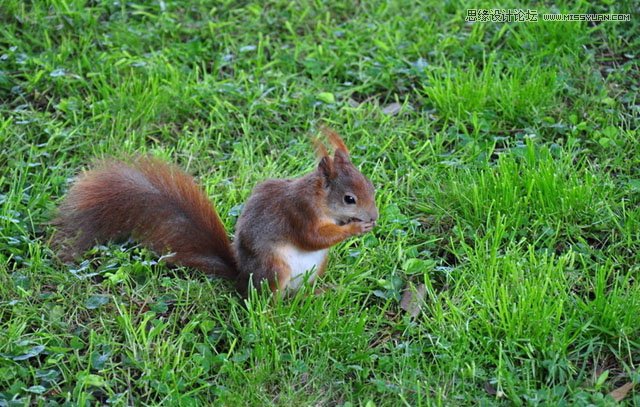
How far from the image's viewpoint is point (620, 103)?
341cm

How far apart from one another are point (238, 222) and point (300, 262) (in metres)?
0.22

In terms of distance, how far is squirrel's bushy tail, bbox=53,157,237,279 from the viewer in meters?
2.65

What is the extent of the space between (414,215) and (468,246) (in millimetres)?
294

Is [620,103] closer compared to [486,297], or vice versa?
[486,297]

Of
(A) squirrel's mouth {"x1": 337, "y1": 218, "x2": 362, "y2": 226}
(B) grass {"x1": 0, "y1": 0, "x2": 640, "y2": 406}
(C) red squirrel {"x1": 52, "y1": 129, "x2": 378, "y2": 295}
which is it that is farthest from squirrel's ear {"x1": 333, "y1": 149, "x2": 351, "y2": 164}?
(B) grass {"x1": 0, "y1": 0, "x2": 640, "y2": 406}

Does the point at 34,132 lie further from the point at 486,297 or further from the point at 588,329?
the point at 588,329

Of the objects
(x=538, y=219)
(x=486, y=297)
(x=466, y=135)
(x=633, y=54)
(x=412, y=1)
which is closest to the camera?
(x=486, y=297)

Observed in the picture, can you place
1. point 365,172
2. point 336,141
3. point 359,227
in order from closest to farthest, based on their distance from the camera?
point 359,227, point 336,141, point 365,172

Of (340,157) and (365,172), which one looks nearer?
(340,157)

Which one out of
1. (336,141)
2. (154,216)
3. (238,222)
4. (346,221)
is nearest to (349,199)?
(346,221)

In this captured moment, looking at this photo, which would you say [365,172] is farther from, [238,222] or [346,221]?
[238,222]

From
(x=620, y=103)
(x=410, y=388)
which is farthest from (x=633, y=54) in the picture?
(x=410, y=388)

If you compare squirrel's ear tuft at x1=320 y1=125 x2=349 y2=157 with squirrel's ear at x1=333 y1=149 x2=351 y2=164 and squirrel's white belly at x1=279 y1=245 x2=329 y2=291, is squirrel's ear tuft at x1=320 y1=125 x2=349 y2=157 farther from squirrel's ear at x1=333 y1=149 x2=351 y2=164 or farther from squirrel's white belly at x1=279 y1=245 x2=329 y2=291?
squirrel's white belly at x1=279 y1=245 x2=329 y2=291

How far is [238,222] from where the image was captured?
2635 mm
